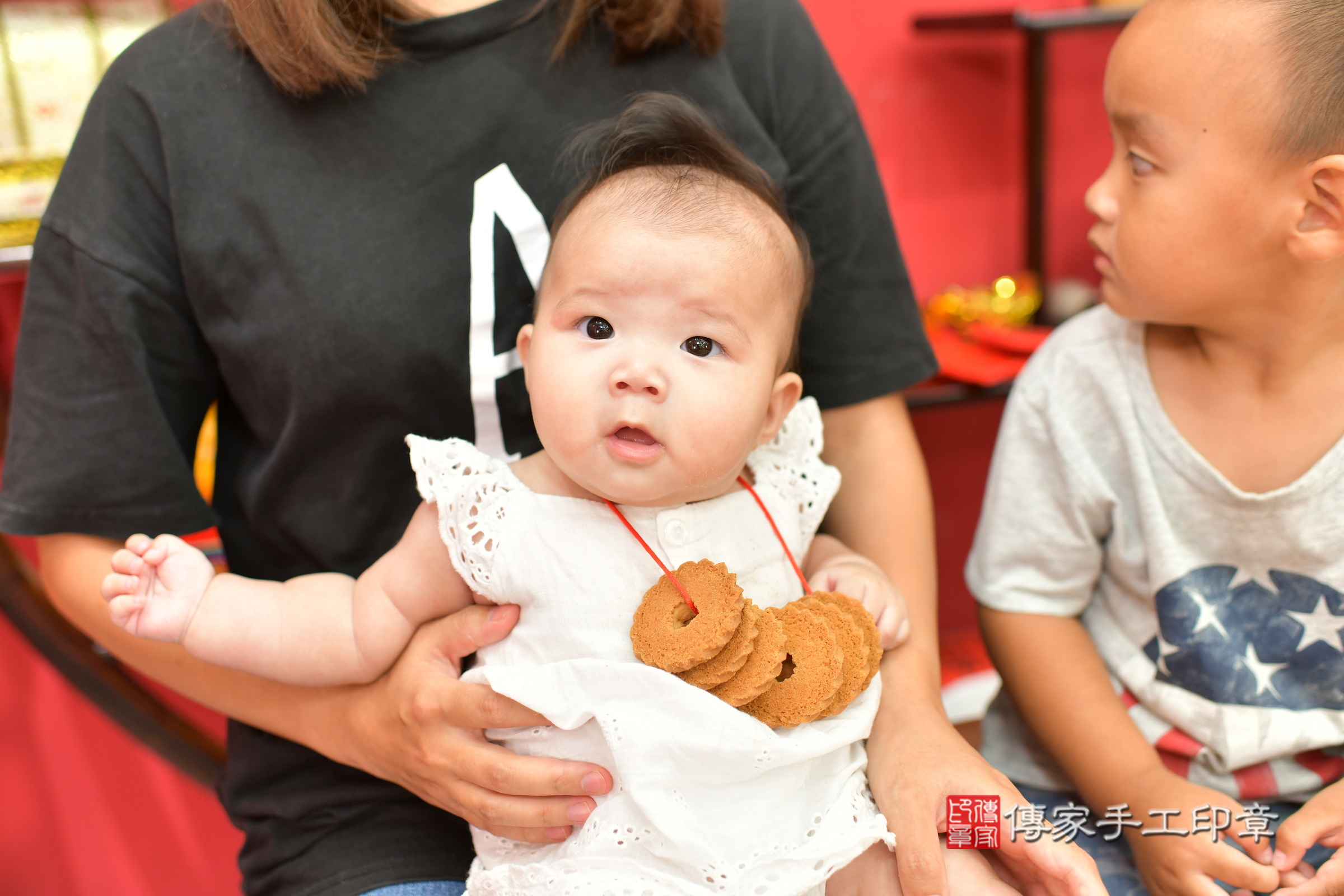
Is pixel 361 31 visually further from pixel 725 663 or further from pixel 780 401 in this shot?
pixel 725 663

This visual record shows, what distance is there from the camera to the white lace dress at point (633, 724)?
77cm

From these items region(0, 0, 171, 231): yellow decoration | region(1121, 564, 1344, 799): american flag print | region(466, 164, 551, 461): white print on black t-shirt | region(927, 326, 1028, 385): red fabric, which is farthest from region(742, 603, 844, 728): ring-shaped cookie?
region(0, 0, 171, 231): yellow decoration

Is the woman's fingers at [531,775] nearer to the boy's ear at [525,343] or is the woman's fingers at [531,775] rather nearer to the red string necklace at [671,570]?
the red string necklace at [671,570]

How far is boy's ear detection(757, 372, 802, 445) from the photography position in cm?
89

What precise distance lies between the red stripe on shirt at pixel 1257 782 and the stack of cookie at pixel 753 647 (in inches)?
19.1

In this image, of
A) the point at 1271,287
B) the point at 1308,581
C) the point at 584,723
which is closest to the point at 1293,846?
the point at 1308,581

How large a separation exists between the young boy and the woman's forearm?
0.11 m

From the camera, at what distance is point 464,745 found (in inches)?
33.2

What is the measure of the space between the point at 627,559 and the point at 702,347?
193mm

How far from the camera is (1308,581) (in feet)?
3.31

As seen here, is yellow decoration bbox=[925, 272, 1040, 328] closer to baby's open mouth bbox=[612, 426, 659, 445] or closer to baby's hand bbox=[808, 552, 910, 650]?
baby's hand bbox=[808, 552, 910, 650]

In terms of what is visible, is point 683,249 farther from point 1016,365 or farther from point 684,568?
point 1016,365

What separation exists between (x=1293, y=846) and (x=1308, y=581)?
0.27 meters

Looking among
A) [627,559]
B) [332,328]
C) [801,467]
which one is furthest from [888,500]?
[332,328]
